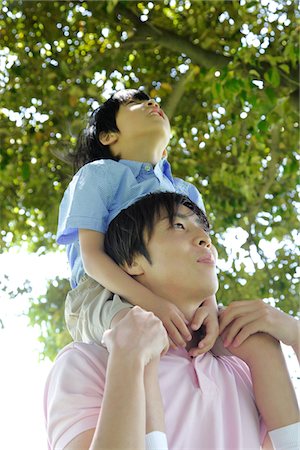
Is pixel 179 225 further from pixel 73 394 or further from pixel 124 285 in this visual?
pixel 73 394

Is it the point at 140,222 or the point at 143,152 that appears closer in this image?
the point at 140,222

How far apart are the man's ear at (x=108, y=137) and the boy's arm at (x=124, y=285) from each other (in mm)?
366

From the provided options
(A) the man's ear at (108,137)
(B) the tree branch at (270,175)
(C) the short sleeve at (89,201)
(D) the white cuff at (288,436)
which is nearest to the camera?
(D) the white cuff at (288,436)

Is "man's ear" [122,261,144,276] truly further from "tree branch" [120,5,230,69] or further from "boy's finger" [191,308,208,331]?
"tree branch" [120,5,230,69]

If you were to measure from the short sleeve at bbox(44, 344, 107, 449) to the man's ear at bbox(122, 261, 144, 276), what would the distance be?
16 centimetres

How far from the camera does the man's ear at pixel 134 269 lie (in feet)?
4.44

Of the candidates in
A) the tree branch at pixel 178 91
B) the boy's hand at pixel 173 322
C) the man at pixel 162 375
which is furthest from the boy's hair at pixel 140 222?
the tree branch at pixel 178 91

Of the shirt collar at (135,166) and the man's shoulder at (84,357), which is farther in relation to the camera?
the shirt collar at (135,166)

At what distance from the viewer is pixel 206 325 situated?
129cm

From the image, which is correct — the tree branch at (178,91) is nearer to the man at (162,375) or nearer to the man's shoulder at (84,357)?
the man at (162,375)

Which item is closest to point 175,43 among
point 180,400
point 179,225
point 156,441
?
point 179,225

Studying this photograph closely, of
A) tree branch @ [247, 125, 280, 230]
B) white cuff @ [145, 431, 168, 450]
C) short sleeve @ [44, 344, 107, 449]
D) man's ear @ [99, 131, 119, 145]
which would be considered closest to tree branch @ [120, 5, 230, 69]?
tree branch @ [247, 125, 280, 230]

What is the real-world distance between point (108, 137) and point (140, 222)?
0.50m

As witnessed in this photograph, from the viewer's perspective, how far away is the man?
107cm
